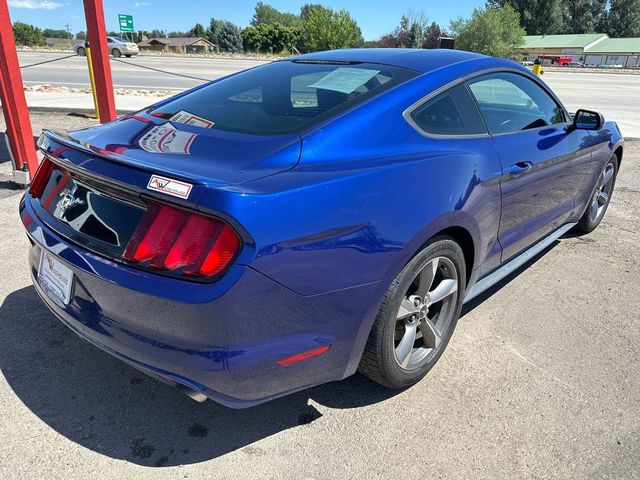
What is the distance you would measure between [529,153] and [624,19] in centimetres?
10626

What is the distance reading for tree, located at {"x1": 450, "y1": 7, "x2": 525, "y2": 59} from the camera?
41.6m

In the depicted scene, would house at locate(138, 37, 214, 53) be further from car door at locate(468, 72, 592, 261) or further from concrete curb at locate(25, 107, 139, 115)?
car door at locate(468, 72, 592, 261)

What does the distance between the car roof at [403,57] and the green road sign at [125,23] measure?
50.7 m

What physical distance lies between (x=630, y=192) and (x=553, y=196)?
12.0 ft

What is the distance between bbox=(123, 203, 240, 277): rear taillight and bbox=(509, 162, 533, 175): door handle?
6.06 feet

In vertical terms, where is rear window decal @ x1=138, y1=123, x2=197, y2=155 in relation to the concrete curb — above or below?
above

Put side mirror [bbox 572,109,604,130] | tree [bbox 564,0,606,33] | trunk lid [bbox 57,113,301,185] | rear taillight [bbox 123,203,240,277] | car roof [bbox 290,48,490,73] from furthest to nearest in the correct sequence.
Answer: tree [bbox 564,0,606,33]
side mirror [bbox 572,109,604,130]
car roof [bbox 290,48,490,73]
trunk lid [bbox 57,113,301,185]
rear taillight [bbox 123,203,240,277]

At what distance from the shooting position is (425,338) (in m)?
2.67

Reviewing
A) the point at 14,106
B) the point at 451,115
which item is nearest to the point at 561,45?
the point at 14,106

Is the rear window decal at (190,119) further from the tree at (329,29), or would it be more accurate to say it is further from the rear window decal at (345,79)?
the tree at (329,29)

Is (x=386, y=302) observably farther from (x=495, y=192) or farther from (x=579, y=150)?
(x=579, y=150)

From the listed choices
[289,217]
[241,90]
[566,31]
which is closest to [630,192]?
[241,90]

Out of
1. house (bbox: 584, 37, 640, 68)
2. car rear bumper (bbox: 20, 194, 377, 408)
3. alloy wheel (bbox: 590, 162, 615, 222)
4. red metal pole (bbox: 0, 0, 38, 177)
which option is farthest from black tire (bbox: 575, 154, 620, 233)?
house (bbox: 584, 37, 640, 68)

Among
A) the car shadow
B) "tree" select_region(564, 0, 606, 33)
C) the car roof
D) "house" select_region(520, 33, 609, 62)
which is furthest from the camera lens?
"tree" select_region(564, 0, 606, 33)
